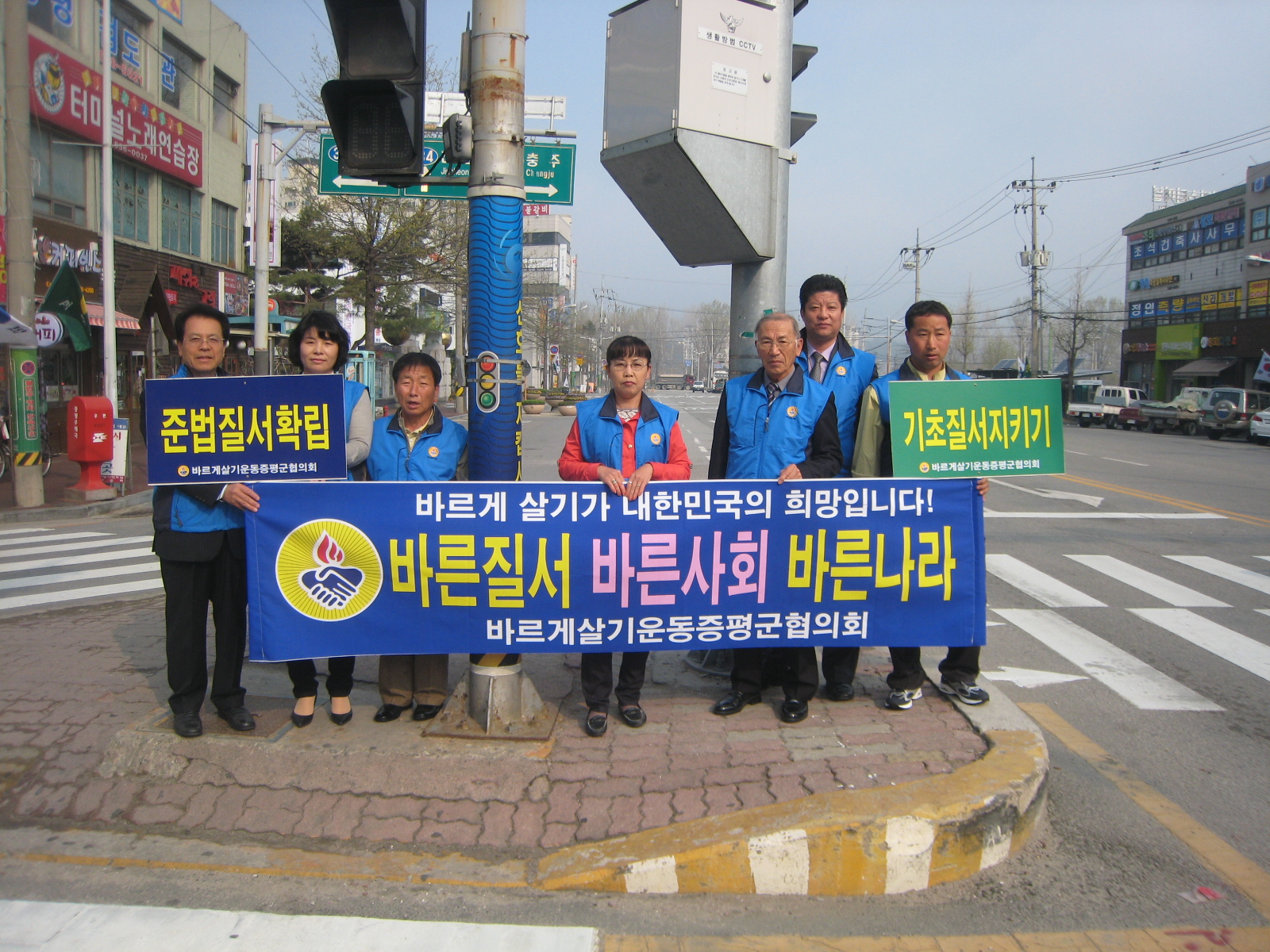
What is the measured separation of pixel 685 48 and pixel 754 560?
97.1 inches

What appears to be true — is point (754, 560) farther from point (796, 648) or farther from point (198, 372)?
point (198, 372)

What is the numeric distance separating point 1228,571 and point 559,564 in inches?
303

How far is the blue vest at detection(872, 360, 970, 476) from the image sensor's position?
4.35 metres

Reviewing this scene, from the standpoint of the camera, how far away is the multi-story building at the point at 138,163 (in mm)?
17688

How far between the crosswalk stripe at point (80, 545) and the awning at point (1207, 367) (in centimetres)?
4481

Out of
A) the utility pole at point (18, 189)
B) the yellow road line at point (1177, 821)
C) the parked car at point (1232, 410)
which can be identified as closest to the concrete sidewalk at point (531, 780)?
the yellow road line at point (1177, 821)

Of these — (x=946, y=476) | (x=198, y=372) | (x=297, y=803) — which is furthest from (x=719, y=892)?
(x=198, y=372)

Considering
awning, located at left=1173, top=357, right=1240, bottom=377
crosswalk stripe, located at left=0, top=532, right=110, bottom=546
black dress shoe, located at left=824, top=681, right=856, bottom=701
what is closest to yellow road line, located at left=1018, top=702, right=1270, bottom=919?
black dress shoe, located at left=824, top=681, right=856, bottom=701

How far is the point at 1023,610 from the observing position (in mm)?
7387

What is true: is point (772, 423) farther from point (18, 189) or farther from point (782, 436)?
point (18, 189)

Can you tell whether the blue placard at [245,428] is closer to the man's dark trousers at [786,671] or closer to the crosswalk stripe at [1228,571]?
the man's dark trousers at [786,671]

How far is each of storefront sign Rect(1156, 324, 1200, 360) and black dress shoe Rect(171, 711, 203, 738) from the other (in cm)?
4915

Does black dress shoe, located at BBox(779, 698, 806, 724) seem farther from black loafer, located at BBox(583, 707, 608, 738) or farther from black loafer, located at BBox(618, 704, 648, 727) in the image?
black loafer, located at BBox(583, 707, 608, 738)

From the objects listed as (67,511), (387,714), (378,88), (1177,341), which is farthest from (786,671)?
(1177,341)
